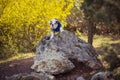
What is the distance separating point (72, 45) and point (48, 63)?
0.97 m

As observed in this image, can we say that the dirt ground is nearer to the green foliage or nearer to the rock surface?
the rock surface

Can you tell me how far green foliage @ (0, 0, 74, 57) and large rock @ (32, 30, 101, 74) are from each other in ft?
11.4

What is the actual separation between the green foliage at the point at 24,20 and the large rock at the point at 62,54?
347 cm

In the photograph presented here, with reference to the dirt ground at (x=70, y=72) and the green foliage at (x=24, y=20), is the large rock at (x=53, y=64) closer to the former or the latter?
the dirt ground at (x=70, y=72)

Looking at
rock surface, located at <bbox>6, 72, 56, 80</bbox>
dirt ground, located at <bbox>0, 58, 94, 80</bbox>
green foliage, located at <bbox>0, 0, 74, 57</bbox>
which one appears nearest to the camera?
rock surface, located at <bbox>6, 72, 56, 80</bbox>

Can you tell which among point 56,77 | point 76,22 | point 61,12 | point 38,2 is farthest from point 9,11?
point 76,22

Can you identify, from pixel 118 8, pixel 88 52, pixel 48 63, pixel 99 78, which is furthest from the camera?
pixel 88 52

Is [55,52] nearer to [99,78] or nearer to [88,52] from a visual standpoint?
[88,52]

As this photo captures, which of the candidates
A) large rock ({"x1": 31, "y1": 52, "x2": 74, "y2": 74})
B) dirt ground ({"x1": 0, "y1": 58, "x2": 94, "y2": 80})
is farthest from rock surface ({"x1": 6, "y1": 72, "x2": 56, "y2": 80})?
dirt ground ({"x1": 0, "y1": 58, "x2": 94, "y2": 80})

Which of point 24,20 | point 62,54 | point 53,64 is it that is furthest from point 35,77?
point 24,20

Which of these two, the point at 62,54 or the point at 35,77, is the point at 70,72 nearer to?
the point at 62,54

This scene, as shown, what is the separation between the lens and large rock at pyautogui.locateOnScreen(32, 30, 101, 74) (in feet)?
26.0

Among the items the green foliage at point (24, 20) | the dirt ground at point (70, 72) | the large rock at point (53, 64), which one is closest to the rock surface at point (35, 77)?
the large rock at point (53, 64)

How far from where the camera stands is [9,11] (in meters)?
11.9
